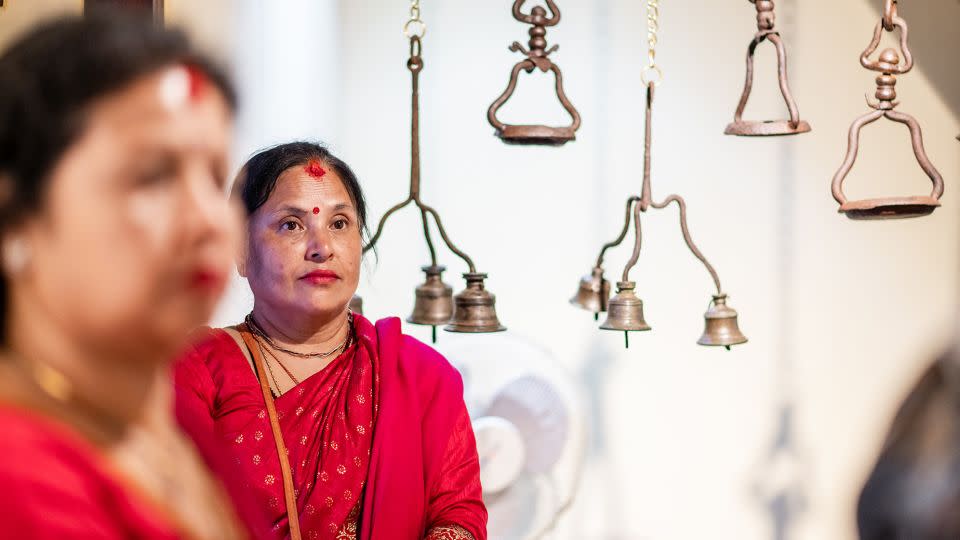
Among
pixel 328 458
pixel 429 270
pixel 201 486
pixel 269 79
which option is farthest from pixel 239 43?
pixel 201 486

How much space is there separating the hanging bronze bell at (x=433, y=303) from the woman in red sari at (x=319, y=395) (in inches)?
16.7

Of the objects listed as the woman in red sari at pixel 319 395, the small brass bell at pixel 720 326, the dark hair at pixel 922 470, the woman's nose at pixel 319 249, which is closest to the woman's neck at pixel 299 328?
the woman in red sari at pixel 319 395

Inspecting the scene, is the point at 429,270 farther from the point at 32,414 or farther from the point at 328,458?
the point at 32,414

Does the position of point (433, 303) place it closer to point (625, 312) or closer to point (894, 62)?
point (625, 312)

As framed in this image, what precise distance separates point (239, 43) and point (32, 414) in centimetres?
294

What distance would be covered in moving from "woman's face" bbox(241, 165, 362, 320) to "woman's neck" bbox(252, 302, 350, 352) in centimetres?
2

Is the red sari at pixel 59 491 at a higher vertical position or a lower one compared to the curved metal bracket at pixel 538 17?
lower

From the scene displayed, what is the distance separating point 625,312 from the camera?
9.91ft

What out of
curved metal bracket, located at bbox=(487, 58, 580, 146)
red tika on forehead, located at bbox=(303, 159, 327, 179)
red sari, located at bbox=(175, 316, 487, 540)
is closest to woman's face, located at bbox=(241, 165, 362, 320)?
red tika on forehead, located at bbox=(303, 159, 327, 179)

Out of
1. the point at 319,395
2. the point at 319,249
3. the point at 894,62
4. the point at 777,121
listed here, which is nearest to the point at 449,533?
the point at 319,395

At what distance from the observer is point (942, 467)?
3453 mm

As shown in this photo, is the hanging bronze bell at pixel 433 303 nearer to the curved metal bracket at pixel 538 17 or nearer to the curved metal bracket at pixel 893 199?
the curved metal bracket at pixel 538 17

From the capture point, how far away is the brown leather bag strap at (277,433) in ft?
7.01

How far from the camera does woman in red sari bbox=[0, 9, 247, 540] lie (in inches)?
25.7
